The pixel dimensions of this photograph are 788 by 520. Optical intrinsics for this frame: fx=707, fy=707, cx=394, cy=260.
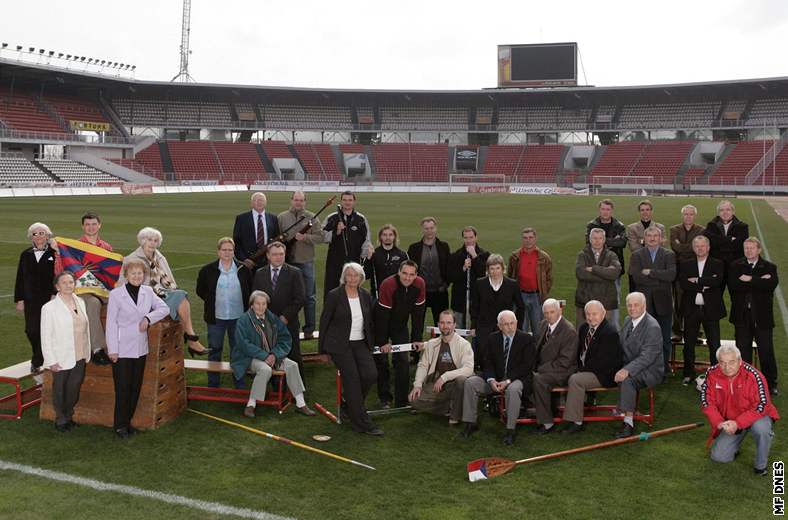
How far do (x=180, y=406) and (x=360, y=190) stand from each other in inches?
2461

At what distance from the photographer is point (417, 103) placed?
86.8 metres

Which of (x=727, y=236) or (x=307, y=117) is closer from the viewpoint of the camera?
(x=727, y=236)

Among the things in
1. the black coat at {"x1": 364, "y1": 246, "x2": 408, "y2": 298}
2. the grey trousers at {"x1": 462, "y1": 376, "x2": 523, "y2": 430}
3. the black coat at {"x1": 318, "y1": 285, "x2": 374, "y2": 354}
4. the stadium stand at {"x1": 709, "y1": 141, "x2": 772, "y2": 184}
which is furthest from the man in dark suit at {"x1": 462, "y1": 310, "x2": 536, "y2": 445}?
the stadium stand at {"x1": 709, "y1": 141, "x2": 772, "y2": 184}

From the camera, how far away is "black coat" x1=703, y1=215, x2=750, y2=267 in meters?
9.20

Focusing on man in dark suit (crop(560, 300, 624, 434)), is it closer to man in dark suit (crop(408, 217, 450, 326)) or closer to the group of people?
the group of people

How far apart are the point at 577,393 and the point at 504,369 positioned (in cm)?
74

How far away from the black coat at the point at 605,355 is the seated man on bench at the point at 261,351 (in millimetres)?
2959

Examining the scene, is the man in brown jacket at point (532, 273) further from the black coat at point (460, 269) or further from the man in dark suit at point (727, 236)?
the man in dark suit at point (727, 236)

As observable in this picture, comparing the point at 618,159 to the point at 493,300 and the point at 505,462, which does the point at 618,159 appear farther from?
the point at 505,462

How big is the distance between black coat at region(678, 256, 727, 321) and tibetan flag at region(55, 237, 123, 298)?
6.45 metres

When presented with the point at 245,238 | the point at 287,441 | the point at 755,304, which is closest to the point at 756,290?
the point at 755,304

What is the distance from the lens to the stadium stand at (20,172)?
53000 mm

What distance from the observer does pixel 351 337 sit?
727 cm

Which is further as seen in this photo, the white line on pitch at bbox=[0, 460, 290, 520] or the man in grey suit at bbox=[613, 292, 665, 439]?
the man in grey suit at bbox=[613, 292, 665, 439]
